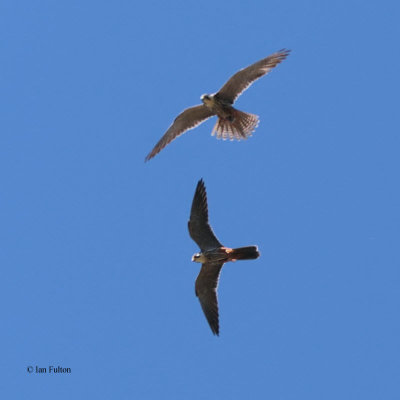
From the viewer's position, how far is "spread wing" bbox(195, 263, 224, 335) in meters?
14.5

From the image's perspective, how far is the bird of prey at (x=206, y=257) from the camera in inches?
559

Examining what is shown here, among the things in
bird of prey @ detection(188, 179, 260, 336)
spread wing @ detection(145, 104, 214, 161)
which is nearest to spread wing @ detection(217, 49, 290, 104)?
spread wing @ detection(145, 104, 214, 161)

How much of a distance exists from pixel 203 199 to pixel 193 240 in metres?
0.72

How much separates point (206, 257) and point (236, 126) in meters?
2.42

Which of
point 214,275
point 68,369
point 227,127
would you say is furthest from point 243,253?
point 68,369

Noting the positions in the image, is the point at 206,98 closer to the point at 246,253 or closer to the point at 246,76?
the point at 246,76

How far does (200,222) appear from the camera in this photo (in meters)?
14.4

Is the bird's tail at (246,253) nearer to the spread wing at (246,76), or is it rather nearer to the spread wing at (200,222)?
the spread wing at (200,222)

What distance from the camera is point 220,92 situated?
14656 millimetres

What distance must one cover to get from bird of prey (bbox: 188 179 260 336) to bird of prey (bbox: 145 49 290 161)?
118cm

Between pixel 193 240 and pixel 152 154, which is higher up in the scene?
pixel 152 154

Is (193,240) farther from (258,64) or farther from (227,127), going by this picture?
(258,64)

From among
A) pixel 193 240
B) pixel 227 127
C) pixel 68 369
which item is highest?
pixel 227 127

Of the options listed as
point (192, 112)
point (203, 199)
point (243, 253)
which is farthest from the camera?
point (192, 112)
